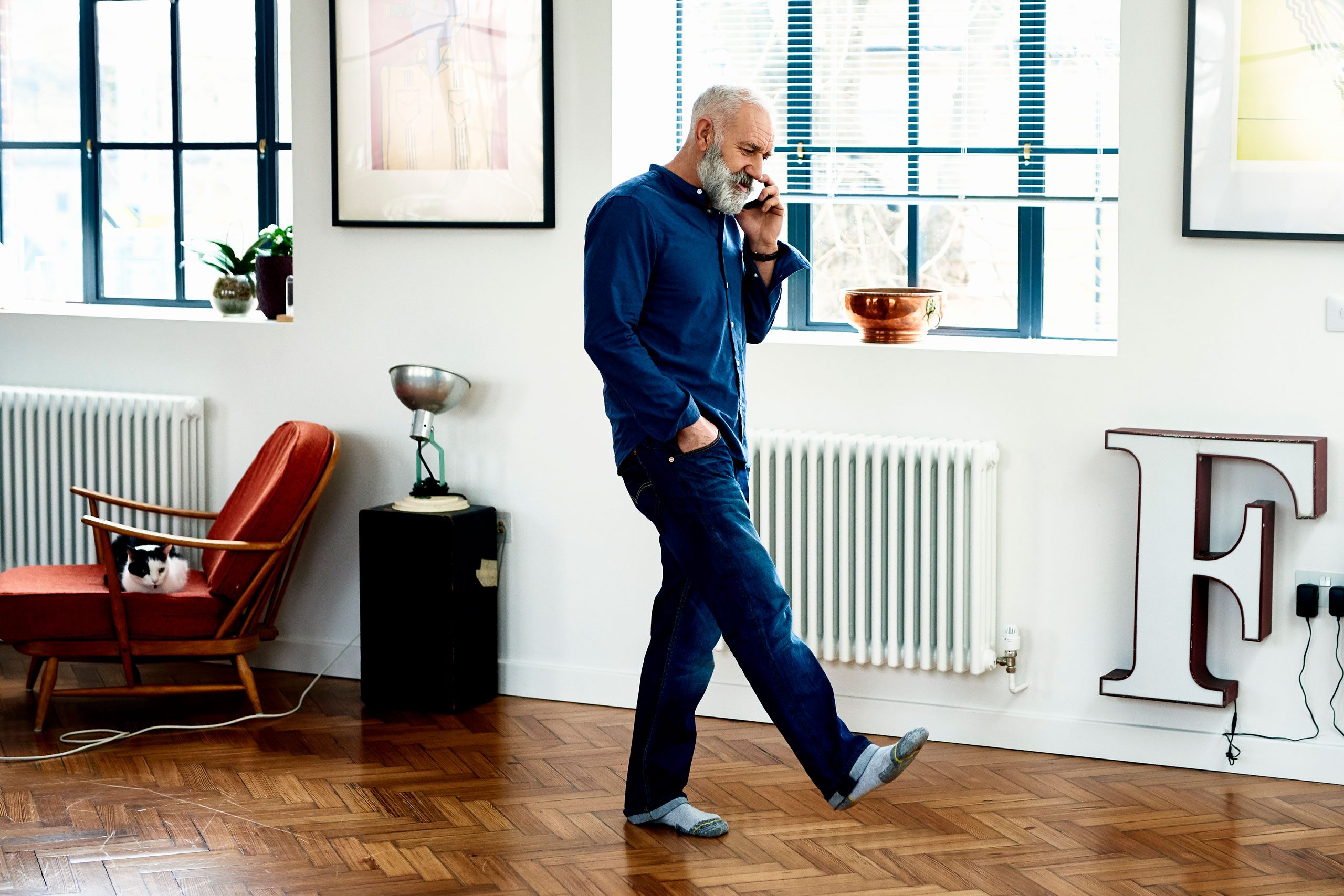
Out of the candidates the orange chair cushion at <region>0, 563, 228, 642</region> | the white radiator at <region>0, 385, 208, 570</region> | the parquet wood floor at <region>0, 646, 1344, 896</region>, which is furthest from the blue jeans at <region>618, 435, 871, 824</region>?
the white radiator at <region>0, 385, 208, 570</region>

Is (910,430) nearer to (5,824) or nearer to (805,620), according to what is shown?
(805,620)

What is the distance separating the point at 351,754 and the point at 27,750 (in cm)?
88

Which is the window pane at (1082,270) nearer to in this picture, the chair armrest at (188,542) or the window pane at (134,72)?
the chair armrest at (188,542)

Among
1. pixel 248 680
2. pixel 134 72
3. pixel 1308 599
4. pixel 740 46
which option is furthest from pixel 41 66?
pixel 1308 599

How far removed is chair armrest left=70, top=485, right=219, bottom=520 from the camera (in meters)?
4.52

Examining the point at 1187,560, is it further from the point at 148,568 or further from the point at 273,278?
the point at 273,278

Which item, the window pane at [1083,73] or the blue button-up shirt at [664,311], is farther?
the window pane at [1083,73]

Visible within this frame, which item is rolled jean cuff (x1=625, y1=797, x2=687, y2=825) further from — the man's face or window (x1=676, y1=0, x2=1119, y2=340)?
window (x1=676, y1=0, x2=1119, y2=340)

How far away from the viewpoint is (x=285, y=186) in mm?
5262

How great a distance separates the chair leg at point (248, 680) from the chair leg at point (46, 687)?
50cm

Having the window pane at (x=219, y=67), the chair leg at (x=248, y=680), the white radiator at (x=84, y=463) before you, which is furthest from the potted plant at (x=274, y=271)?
the chair leg at (x=248, y=680)

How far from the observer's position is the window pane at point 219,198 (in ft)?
17.3

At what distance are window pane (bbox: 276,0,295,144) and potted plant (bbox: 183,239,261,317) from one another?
1.50 feet

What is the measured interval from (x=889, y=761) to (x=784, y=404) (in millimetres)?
1421
